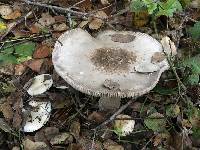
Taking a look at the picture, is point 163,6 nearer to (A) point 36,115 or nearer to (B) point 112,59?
(B) point 112,59

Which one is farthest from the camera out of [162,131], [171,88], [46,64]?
[46,64]

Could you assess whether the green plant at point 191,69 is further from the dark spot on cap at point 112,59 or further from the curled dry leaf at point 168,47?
the dark spot on cap at point 112,59

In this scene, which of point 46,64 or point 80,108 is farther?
point 46,64

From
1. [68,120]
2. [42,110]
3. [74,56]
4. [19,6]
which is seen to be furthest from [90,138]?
[19,6]

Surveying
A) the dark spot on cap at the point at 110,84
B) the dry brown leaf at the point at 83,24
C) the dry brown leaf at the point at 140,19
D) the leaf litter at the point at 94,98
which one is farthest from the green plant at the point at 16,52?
the dark spot on cap at the point at 110,84

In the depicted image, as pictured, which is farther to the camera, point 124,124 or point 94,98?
point 94,98

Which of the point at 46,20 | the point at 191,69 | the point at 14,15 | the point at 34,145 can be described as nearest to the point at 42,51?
the point at 46,20

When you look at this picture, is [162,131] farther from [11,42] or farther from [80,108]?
[11,42]
